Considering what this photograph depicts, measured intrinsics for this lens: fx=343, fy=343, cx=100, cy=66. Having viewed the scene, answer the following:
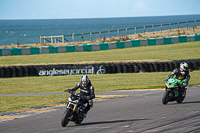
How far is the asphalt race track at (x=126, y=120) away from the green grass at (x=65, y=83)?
395cm

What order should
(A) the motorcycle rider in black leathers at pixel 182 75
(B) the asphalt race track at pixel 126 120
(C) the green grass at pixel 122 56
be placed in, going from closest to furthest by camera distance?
(B) the asphalt race track at pixel 126 120
(A) the motorcycle rider in black leathers at pixel 182 75
(C) the green grass at pixel 122 56

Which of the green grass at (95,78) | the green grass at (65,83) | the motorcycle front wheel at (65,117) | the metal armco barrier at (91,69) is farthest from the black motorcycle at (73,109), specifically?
the metal armco barrier at (91,69)

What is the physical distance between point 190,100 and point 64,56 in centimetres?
1847

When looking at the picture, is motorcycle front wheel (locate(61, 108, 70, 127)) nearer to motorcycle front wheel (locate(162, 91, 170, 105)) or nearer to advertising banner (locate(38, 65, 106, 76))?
motorcycle front wheel (locate(162, 91, 170, 105))

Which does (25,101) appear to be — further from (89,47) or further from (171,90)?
(89,47)

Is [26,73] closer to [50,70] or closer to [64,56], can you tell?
[50,70]

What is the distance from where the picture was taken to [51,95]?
16.2 m

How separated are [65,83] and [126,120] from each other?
10992mm

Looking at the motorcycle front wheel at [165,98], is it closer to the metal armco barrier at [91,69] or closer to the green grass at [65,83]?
the green grass at [65,83]

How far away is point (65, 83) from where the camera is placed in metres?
19.9

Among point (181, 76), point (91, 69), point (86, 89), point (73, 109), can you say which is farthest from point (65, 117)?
point (91, 69)

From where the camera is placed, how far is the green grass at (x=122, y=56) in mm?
27409

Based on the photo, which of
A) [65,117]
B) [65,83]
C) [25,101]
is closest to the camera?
[65,117]

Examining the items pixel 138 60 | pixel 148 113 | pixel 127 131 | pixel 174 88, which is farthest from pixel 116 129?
pixel 138 60
